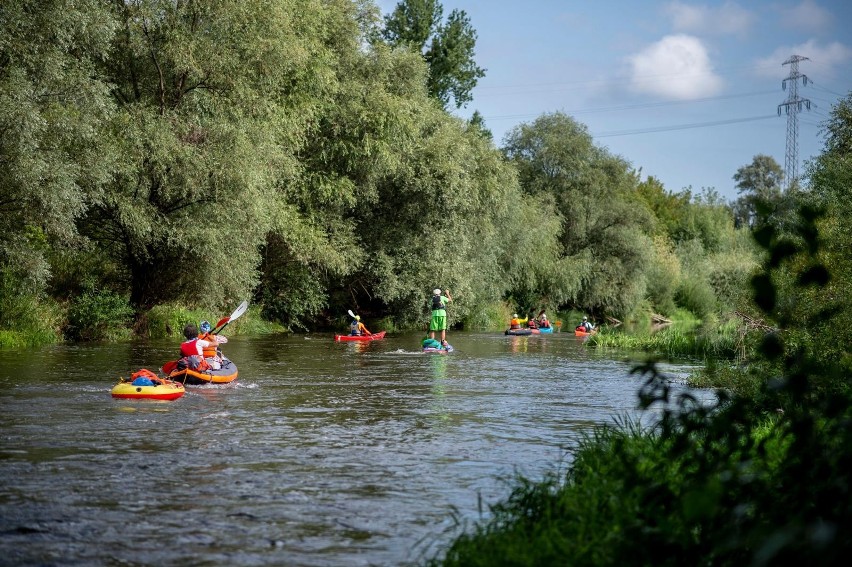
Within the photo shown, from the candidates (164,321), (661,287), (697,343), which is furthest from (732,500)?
(661,287)

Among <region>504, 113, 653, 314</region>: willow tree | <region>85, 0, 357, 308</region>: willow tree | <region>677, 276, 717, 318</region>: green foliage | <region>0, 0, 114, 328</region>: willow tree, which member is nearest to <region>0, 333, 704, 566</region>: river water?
<region>0, 0, 114, 328</region>: willow tree

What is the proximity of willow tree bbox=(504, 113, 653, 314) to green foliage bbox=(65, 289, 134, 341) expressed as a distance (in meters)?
27.9

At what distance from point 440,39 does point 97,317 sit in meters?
33.9

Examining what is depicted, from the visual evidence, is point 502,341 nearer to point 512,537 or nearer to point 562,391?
point 562,391

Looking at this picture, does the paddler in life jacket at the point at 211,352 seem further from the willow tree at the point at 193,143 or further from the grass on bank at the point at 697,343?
the grass on bank at the point at 697,343

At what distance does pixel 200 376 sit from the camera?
15.2 meters

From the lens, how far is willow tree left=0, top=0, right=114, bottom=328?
18.8 metres

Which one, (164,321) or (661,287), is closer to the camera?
(164,321)

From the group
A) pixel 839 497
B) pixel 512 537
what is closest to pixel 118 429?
pixel 512 537

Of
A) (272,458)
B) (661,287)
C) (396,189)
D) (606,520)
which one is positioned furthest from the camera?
(661,287)

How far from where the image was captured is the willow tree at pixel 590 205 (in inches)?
1944

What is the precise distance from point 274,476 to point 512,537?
3.42m

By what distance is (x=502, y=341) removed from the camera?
107 feet

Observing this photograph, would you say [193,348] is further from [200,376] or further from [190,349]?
[200,376]
